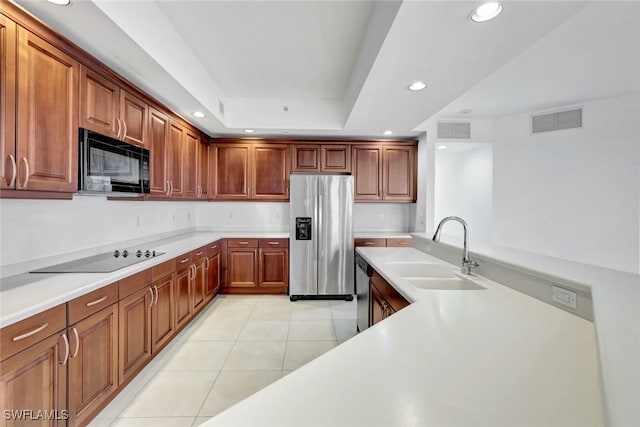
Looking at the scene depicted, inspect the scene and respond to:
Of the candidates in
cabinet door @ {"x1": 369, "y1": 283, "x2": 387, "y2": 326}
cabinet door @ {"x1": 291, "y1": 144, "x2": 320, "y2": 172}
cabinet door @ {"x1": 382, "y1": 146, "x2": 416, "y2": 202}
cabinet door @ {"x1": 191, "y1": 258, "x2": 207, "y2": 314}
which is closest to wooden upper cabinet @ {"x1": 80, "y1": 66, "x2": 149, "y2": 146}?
cabinet door @ {"x1": 191, "y1": 258, "x2": 207, "y2": 314}

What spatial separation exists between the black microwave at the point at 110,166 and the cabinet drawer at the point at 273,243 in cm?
182

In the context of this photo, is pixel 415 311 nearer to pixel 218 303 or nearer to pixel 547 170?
pixel 218 303

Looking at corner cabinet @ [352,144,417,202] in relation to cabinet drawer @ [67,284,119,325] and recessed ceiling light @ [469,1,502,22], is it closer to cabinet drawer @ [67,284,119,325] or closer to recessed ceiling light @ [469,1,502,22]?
recessed ceiling light @ [469,1,502,22]

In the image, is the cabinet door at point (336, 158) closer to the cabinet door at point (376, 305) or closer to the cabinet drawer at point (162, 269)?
the cabinet door at point (376, 305)

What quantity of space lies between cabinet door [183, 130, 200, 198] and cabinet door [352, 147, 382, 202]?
7.64 feet

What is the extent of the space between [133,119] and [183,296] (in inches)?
69.0

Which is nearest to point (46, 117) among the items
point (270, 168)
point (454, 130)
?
point (270, 168)

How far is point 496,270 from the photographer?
5.30 ft

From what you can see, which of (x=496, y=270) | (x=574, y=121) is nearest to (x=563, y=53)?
(x=574, y=121)

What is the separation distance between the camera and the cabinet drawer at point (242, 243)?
13.0ft

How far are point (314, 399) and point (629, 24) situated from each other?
3.36 m

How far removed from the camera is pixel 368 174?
14.0 feet

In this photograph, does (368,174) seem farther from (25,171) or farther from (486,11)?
(25,171)

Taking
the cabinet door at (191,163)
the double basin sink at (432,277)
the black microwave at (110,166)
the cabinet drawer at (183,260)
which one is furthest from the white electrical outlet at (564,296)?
the cabinet door at (191,163)
